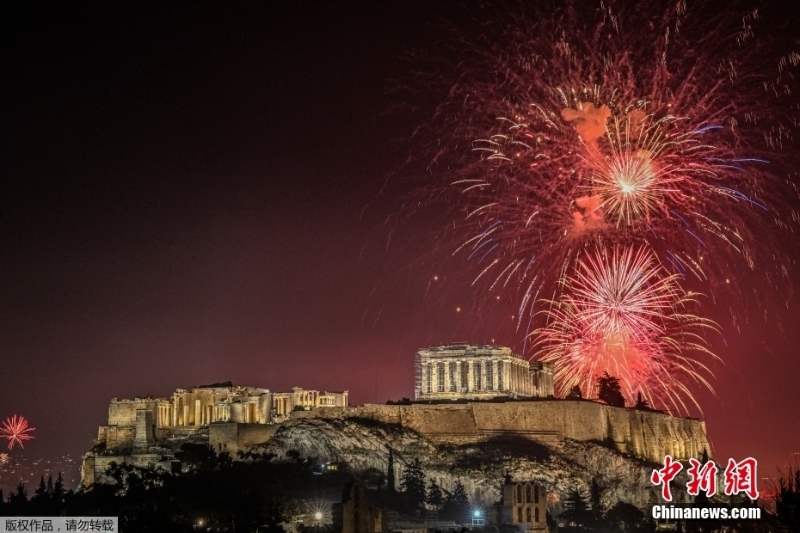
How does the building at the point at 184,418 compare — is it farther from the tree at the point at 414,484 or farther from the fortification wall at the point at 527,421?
the tree at the point at 414,484

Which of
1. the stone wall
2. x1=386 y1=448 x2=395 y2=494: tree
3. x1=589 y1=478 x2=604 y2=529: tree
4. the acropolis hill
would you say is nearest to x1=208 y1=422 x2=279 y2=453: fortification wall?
the acropolis hill

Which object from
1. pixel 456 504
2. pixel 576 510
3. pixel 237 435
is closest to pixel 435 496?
pixel 456 504

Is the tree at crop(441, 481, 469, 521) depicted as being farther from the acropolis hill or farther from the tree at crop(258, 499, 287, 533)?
the tree at crop(258, 499, 287, 533)

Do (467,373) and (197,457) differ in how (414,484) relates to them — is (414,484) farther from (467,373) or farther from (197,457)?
(467,373)

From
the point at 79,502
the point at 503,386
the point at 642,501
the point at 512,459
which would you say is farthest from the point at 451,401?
the point at 79,502

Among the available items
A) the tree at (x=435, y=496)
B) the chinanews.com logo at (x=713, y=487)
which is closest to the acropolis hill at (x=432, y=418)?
the tree at (x=435, y=496)

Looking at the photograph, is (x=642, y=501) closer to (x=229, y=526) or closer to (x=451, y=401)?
(x=451, y=401)
